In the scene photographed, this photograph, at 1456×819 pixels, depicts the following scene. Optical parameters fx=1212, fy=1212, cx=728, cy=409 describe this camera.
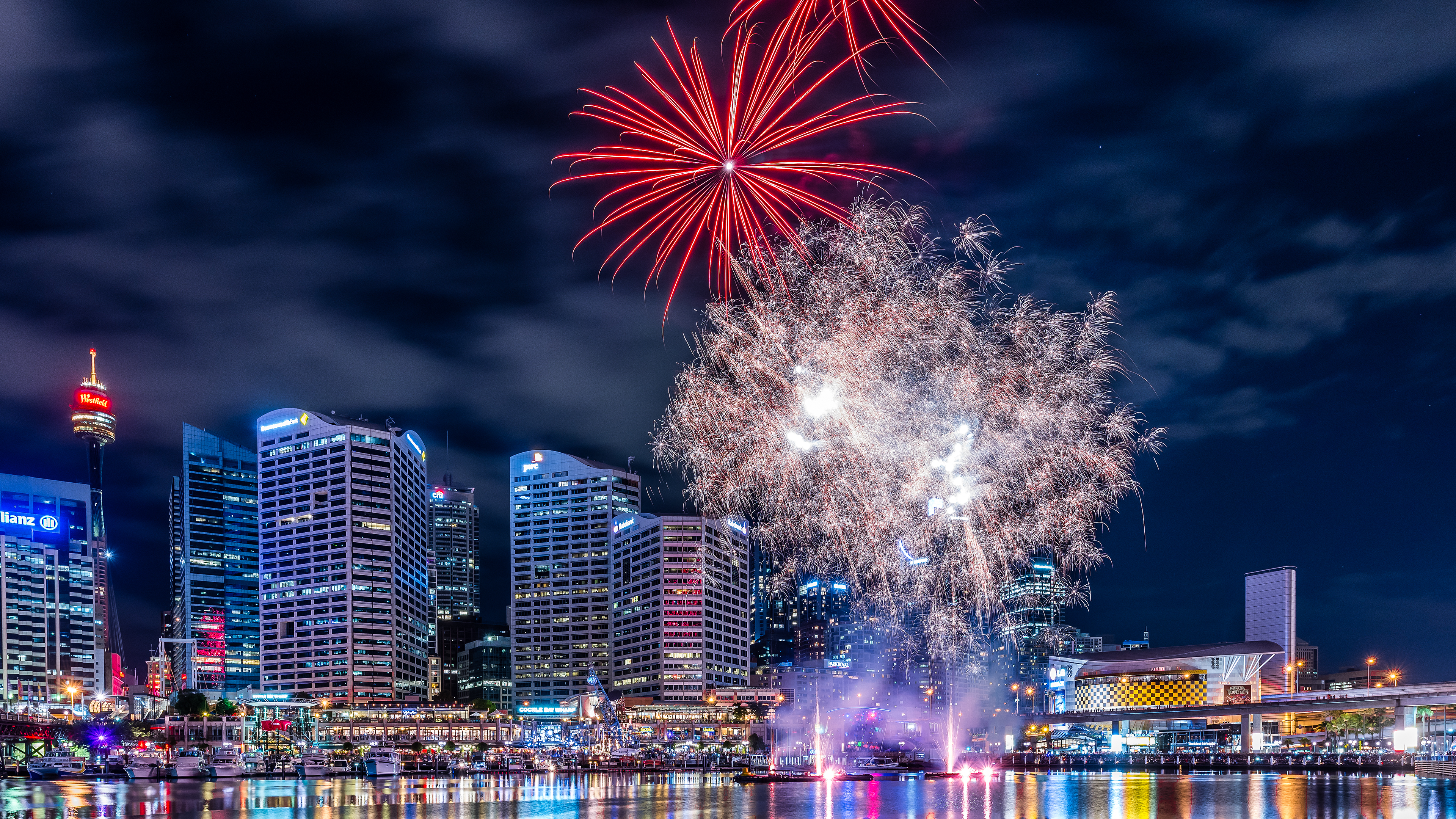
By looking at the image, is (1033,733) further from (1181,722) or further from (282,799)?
(282,799)

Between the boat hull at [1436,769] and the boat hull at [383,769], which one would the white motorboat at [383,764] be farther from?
A: the boat hull at [1436,769]

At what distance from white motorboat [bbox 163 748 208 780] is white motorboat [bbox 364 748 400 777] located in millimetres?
19496

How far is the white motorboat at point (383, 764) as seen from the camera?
118 metres

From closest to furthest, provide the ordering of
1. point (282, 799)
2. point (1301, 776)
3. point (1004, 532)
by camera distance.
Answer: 1. point (1004, 532)
2. point (282, 799)
3. point (1301, 776)

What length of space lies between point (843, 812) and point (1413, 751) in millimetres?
83206

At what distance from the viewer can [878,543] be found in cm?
5272

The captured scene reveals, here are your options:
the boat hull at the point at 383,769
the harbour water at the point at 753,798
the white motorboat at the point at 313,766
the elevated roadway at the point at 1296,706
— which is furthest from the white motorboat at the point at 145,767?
the elevated roadway at the point at 1296,706

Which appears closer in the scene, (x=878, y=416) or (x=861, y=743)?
(x=878, y=416)

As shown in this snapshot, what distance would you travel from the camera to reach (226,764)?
125 metres

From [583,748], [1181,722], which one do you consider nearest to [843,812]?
[583,748]

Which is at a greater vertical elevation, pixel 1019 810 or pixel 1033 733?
pixel 1019 810

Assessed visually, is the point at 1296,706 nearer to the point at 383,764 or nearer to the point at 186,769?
the point at 383,764

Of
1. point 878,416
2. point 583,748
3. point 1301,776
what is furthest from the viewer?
point 583,748

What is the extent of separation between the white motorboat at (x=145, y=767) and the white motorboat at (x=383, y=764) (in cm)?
2154
